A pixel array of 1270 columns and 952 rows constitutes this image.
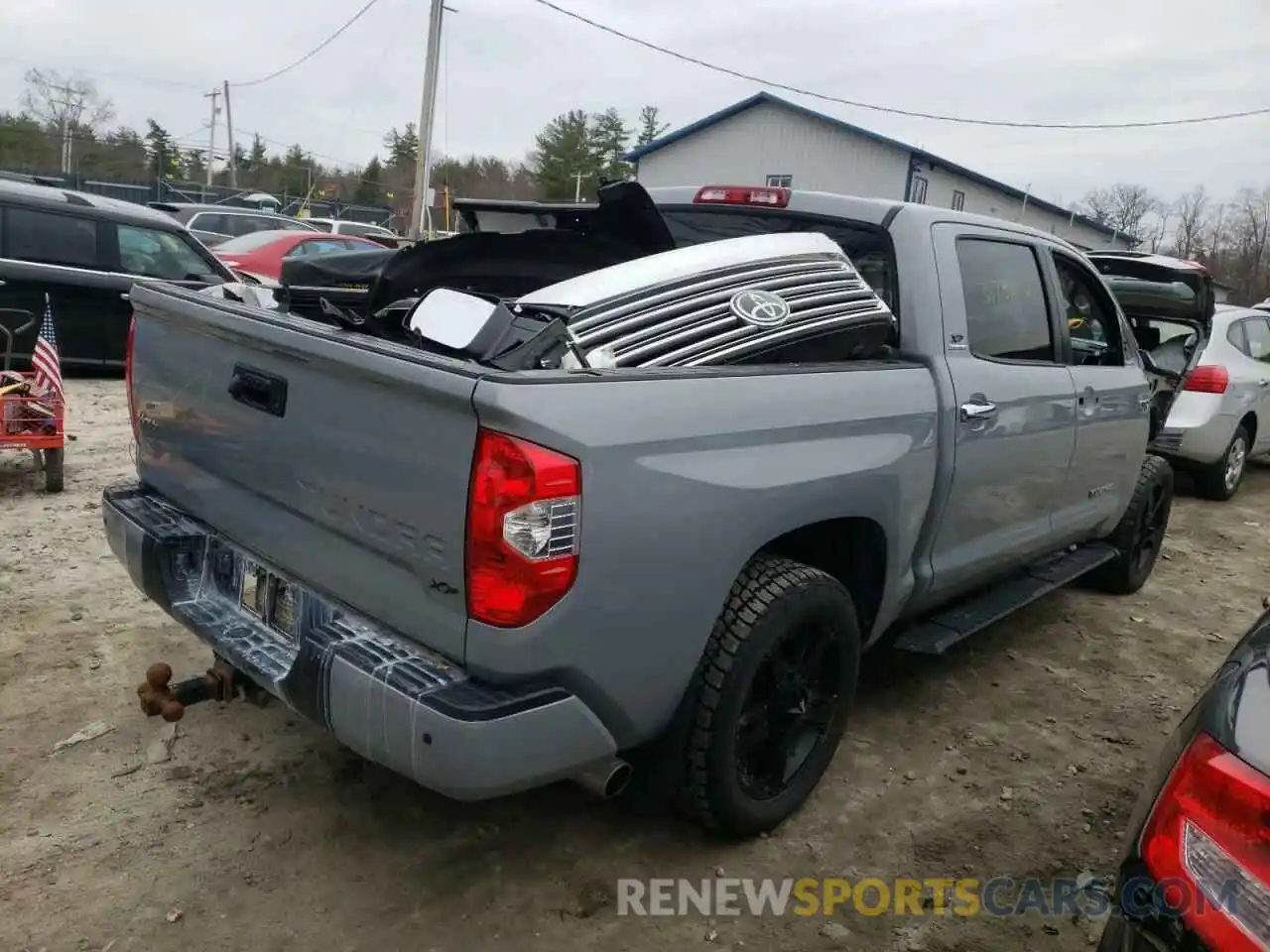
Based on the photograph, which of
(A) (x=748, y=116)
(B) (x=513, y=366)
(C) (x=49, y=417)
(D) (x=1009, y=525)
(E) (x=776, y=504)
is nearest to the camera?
(B) (x=513, y=366)

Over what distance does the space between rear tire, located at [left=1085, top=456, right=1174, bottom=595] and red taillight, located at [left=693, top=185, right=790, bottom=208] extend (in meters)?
2.71

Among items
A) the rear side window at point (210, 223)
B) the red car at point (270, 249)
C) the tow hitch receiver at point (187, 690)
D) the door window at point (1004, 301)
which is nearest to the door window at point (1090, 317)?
the door window at point (1004, 301)

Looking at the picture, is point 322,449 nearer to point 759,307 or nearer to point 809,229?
point 759,307

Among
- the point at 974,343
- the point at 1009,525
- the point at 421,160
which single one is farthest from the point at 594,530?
the point at 421,160

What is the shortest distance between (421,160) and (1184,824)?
20511 millimetres

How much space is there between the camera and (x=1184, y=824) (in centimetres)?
151

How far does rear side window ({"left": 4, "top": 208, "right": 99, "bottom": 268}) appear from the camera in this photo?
→ 794 cm

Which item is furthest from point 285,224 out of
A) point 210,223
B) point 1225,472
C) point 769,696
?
point 769,696

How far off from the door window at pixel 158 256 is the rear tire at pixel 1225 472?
889 centimetres

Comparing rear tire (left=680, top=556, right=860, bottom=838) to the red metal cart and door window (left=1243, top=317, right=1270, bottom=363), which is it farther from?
door window (left=1243, top=317, right=1270, bottom=363)

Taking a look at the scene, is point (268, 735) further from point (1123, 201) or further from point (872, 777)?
point (1123, 201)

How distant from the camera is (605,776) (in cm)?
235

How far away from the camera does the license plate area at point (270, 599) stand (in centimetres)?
250

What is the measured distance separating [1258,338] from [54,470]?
363 inches
